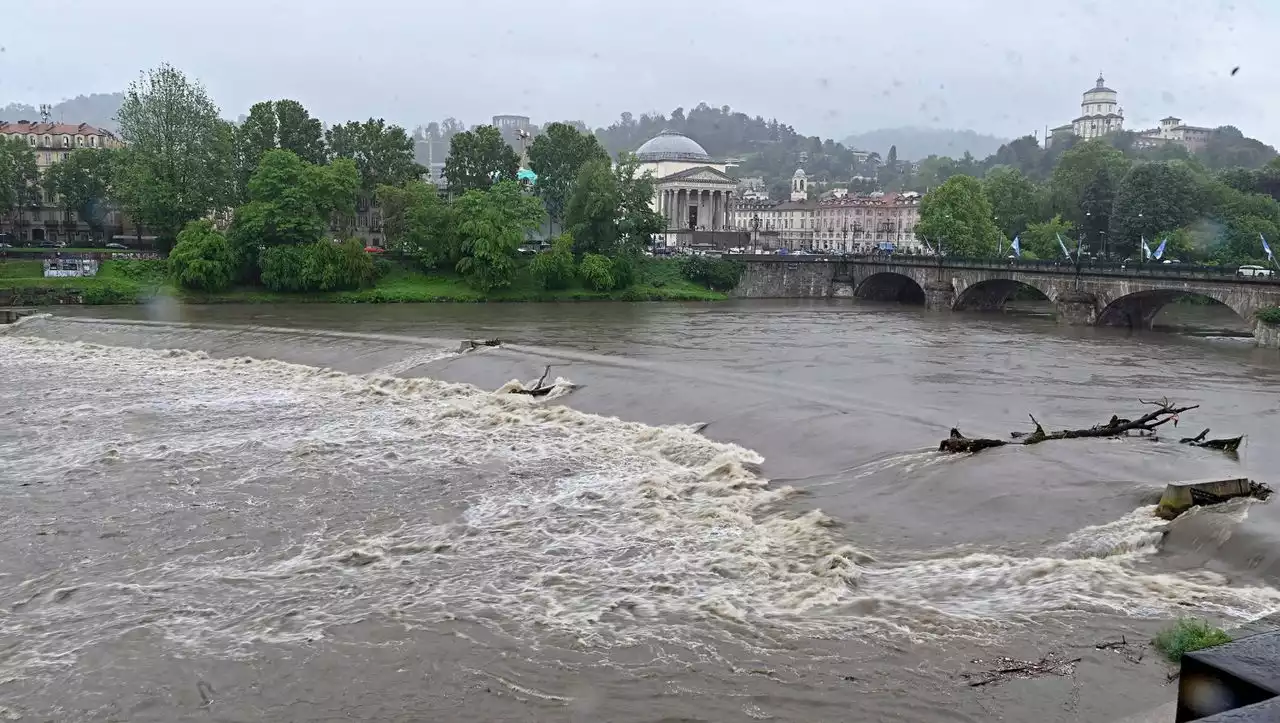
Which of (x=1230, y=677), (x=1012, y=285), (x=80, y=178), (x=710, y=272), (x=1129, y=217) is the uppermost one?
(x=80, y=178)

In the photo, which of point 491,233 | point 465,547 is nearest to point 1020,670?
point 465,547

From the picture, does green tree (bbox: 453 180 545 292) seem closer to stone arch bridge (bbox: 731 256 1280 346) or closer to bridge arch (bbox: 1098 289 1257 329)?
stone arch bridge (bbox: 731 256 1280 346)

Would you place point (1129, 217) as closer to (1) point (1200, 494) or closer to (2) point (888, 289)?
(2) point (888, 289)

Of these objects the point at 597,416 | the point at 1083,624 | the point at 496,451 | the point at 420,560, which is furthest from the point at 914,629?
the point at 597,416

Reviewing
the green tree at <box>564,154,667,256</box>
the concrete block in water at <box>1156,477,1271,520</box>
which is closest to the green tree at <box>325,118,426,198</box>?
the green tree at <box>564,154,667,256</box>

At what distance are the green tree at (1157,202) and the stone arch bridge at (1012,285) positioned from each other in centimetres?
2339

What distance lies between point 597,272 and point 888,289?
29.5 meters

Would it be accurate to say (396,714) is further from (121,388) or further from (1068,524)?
(121,388)

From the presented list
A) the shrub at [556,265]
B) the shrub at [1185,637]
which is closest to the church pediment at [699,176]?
the shrub at [556,265]

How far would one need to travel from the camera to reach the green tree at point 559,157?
332 feet

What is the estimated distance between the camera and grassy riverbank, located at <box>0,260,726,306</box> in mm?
68062

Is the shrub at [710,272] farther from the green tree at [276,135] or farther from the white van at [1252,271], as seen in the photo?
the white van at [1252,271]

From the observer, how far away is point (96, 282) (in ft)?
232

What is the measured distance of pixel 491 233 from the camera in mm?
78062
